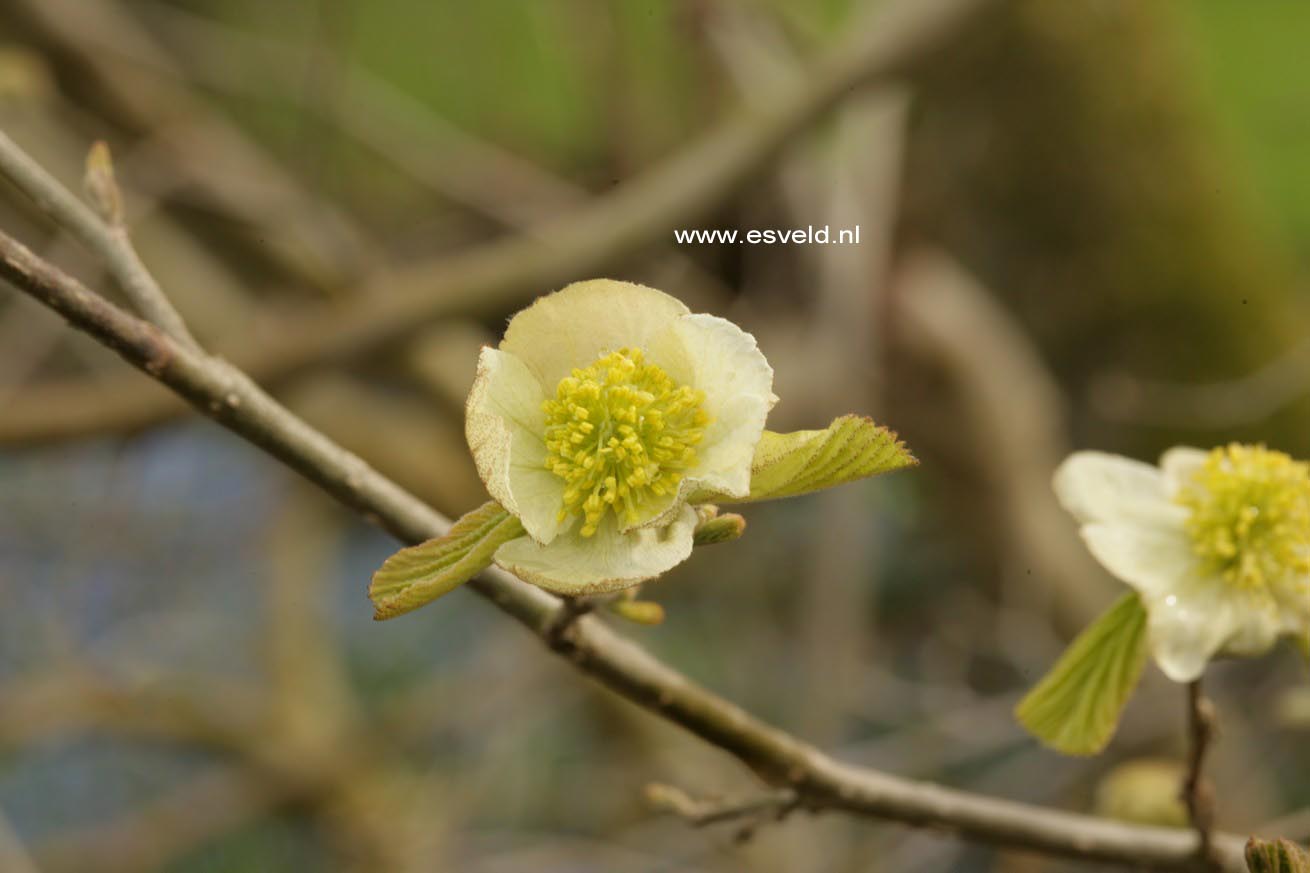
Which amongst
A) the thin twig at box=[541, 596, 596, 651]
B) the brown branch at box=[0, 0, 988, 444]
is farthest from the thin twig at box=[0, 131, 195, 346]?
the brown branch at box=[0, 0, 988, 444]

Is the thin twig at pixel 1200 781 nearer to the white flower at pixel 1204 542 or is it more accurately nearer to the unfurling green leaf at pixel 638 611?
the white flower at pixel 1204 542

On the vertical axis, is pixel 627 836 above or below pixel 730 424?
above

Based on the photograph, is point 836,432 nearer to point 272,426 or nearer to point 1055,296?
point 272,426

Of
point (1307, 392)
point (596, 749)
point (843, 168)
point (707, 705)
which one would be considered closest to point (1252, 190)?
point (1307, 392)

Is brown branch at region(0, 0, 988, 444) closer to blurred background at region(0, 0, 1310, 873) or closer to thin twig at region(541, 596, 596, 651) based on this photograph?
blurred background at region(0, 0, 1310, 873)

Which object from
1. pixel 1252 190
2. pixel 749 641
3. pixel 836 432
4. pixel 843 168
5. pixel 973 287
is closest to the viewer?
pixel 836 432

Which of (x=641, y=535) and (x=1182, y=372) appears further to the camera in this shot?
(x=1182, y=372)

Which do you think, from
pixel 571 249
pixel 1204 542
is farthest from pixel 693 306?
pixel 1204 542

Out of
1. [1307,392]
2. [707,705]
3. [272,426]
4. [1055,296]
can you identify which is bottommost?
[707,705]
